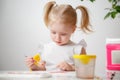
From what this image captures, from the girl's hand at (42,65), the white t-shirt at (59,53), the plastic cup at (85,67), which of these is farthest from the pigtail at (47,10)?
the plastic cup at (85,67)

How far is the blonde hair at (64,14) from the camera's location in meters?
1.69

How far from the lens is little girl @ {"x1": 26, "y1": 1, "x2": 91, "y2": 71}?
168cm

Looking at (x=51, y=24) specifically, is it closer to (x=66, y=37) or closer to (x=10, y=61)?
(x=66, y=37)

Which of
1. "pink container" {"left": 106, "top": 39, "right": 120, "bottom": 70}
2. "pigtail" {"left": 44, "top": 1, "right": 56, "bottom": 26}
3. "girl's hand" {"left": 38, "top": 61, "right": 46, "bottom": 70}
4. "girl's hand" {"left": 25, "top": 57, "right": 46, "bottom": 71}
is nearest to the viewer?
"pink container" {"left": 106, "top": 39, "right": 120, "bottom": 70}

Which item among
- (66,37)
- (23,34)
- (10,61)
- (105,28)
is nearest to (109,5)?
(105,28)

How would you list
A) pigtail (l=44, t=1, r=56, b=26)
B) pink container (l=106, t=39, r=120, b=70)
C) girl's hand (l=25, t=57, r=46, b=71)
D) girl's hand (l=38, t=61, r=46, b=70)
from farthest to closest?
pigtail (l=44, t=1, r=56, b=26), girl's hand (l=38, t=61, r=46, b=70), girl's hand (l=25, t=57, r=46, b=71), pink container (l=106, t=39, r=120, b=70)

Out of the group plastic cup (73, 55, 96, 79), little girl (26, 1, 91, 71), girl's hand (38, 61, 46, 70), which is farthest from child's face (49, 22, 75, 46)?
plastic cup (73, 55, 96, 79)

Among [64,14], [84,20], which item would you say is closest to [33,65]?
[64,14]

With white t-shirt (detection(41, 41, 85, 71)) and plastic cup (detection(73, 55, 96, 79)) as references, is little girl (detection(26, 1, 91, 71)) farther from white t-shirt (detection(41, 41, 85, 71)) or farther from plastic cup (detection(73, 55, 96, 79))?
plastic cup (detection(73, 55, 96, 79))

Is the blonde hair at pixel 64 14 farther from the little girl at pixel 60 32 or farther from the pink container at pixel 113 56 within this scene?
the pink container at pixel 113 56

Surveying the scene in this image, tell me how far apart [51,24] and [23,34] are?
241mm

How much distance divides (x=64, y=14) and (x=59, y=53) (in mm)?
282

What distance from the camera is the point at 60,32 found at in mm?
1685

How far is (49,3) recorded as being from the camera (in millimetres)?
1795
